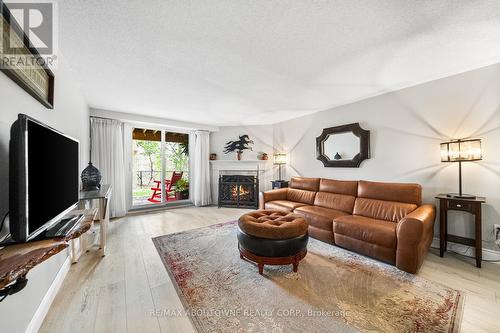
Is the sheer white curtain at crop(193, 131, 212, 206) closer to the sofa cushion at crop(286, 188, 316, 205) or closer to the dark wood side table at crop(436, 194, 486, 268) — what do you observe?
the sofa cushion at crop(286, 188, 316, 205)

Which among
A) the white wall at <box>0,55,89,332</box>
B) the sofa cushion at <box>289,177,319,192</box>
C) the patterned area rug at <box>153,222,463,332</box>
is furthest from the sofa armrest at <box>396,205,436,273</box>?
the white wall at <box>0,55,89,332</box>

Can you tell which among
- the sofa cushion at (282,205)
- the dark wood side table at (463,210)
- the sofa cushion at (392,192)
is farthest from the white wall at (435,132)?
the sofa cushion at (282,205)

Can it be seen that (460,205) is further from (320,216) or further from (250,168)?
(250,168)

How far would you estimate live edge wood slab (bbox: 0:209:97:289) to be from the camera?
712mm

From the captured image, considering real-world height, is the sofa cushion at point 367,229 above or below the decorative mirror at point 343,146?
below

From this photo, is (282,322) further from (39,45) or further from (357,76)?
(39,45)

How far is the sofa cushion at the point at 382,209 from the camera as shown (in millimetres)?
2580

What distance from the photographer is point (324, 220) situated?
282cm

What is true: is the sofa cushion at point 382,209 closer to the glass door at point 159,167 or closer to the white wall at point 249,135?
the white wall at point 249,135

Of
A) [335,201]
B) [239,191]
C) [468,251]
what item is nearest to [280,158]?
[239,191]

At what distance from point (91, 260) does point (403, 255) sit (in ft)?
11.9

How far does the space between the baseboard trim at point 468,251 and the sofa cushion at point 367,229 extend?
99 centimetres

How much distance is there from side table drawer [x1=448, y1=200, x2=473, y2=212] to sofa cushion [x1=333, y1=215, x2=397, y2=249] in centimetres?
69

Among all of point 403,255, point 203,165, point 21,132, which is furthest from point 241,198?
point 21,132
